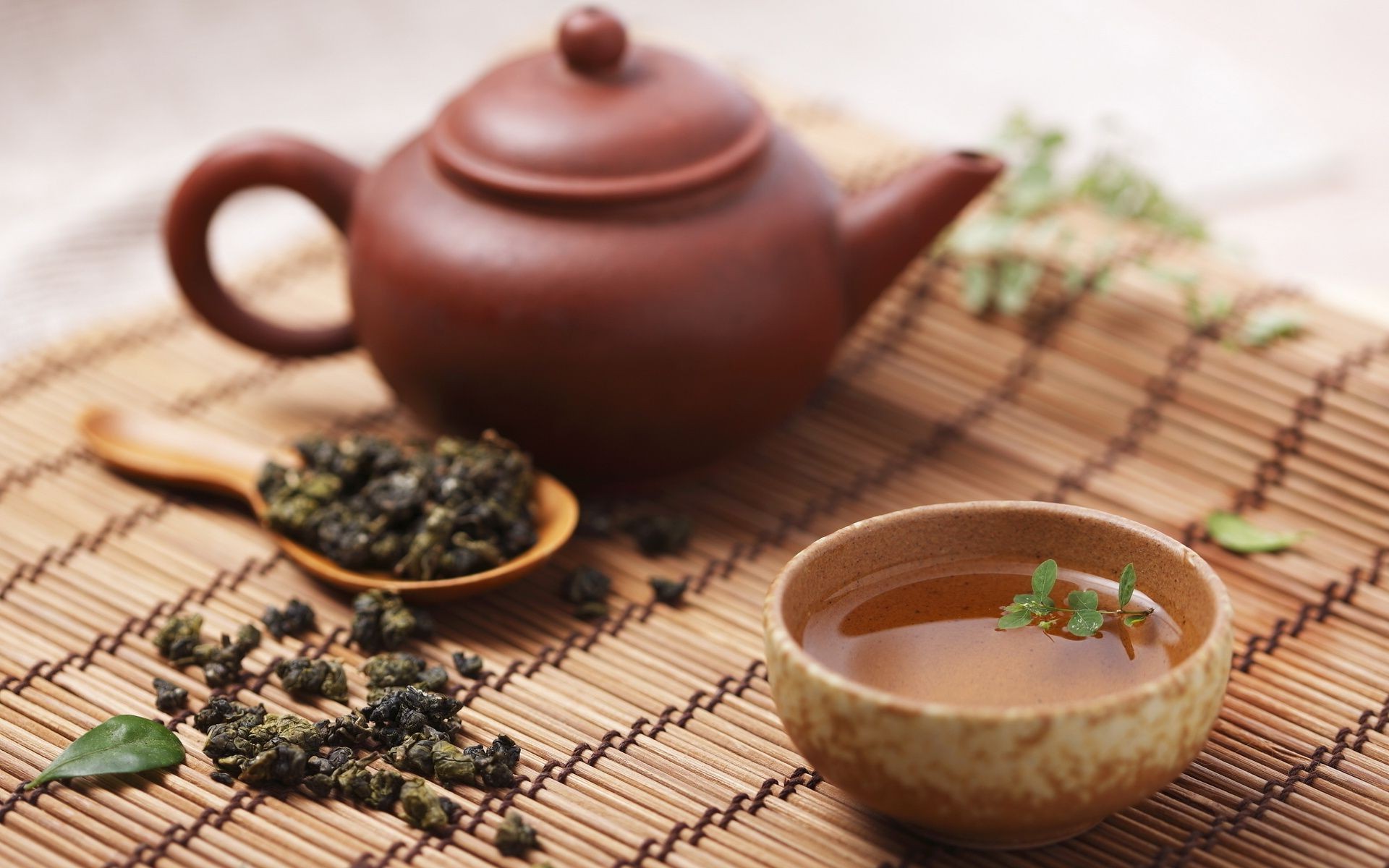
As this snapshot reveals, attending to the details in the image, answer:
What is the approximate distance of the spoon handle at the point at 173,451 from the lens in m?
1.41

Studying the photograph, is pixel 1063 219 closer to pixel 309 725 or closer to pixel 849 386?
pixel 849 386

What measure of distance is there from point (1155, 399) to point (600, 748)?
0.74 metres

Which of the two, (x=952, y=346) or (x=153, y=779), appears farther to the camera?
(x=952, y=346)

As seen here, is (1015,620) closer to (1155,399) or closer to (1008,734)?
(1008,734)

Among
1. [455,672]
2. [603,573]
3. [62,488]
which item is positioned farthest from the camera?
[62,488]

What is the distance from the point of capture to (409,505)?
1275 mm

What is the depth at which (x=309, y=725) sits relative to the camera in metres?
1.08

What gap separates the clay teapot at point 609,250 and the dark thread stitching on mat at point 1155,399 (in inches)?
10.3

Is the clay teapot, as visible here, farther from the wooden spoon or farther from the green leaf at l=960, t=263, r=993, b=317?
the green leaf at l=960, t=263, r=993, b=317

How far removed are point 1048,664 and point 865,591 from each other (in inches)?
5.3

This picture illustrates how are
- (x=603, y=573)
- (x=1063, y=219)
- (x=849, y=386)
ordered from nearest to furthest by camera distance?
1. (x=603, y=573)
2. (x=849, y=386)
3. (x=1063, y=219)

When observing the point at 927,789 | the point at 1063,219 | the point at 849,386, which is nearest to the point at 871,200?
the point at 849,386

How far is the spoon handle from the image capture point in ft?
4.62

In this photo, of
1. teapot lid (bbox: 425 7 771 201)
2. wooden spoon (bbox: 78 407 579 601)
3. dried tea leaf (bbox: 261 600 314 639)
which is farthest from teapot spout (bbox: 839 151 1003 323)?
dried tea leaf (bbox: 261 600 314 639)
